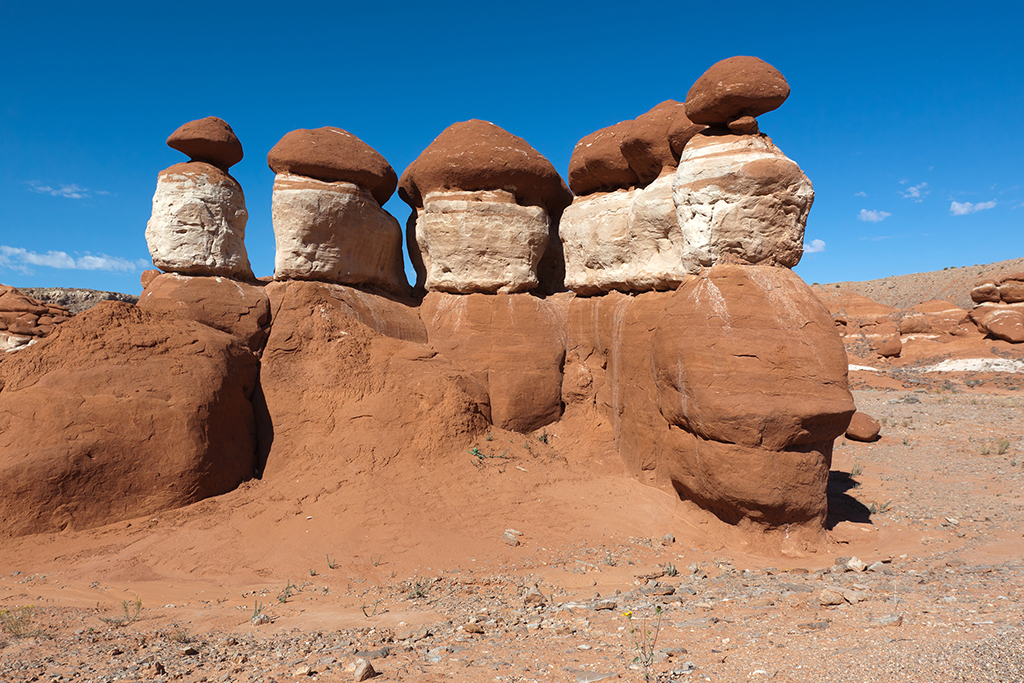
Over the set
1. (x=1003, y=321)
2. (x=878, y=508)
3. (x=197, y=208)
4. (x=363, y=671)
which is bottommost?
(x=878, y=508)

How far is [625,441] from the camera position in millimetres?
7656

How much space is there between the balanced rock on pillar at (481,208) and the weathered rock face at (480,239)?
14 mm

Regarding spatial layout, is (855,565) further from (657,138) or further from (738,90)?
(657,138)

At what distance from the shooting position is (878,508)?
24.3ft

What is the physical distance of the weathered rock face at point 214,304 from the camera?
23.8 ft

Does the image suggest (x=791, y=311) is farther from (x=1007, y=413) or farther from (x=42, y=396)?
(x=1007, y=413)

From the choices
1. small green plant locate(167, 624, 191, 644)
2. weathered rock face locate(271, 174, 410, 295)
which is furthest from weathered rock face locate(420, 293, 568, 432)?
small green plant locate(167, 624, 191, 644)

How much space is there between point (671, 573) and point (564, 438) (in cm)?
311

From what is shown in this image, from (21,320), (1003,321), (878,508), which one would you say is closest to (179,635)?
(878,508)

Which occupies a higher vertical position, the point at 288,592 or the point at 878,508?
the point at 288,592

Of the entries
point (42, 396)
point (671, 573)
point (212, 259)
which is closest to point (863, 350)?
point (671, 573)

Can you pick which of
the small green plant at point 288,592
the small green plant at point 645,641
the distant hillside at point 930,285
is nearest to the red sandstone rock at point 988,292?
the distant hillside at point 930,285

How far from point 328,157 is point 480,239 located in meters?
2.34

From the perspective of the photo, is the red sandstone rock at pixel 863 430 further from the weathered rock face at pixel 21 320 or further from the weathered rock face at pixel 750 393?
the weathered rock face at pixel 21 320
